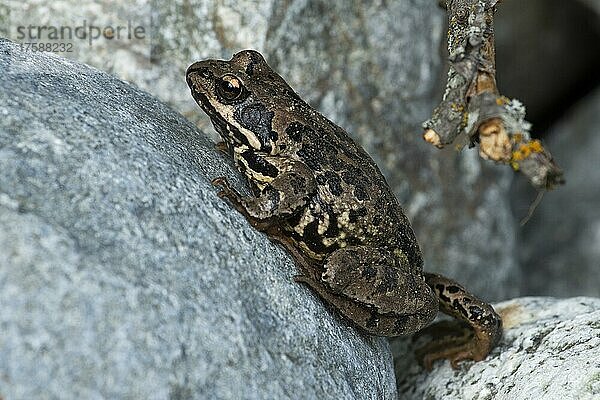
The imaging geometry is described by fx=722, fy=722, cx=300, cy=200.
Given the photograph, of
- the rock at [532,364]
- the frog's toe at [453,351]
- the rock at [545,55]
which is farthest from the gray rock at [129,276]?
the rock at [545,55]

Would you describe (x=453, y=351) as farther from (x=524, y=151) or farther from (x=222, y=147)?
(x=222, y=147)

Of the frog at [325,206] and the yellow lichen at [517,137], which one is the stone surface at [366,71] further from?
the yellow lichen at [517,137]

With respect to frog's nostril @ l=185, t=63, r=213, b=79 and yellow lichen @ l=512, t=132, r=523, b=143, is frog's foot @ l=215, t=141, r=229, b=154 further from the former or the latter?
yellow lichen @ l=512, t=132, r=523, b=143

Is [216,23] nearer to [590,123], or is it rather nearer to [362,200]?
[362,200]

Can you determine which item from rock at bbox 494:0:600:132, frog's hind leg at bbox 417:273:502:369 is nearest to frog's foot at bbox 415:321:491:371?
frog's hind leg at bbox 417:273:502:369

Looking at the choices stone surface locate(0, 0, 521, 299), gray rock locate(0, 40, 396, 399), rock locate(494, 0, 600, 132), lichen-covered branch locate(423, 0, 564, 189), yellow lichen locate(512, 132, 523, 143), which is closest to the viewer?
gray rock locate(0, 40, 396, 399)

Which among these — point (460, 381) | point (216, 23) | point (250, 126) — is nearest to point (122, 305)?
point (250, 126)

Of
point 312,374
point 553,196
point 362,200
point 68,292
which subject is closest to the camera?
point 68,292
